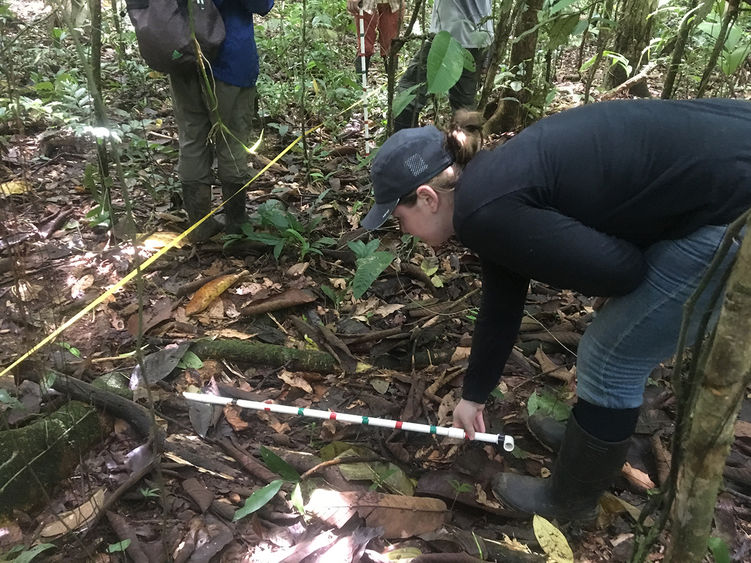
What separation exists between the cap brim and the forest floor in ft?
2.43

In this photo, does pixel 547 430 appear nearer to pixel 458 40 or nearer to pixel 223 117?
pixel 223 117

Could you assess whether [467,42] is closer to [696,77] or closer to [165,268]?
[696,77]

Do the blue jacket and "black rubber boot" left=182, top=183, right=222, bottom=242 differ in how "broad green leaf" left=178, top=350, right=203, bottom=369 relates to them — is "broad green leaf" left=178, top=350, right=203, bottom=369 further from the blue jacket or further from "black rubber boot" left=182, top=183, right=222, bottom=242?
the blue jacket

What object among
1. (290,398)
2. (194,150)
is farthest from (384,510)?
(194,150)

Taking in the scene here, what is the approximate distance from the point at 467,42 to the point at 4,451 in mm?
3657

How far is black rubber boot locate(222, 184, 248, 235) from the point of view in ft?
12.4

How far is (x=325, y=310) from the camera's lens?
3336 millimetres

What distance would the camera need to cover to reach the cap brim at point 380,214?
5.98 ft

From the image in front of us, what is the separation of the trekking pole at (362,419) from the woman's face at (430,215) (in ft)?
2.86

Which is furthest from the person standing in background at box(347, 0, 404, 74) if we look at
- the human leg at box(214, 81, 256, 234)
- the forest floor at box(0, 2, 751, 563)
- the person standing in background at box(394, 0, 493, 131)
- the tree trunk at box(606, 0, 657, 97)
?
the tree trunk at box(606, 0, 657, 97)

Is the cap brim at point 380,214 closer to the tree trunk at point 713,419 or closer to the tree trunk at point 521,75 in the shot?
the tree trunk at point 713,419

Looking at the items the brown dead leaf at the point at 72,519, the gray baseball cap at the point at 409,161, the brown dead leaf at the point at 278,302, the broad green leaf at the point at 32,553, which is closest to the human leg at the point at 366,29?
the brown dead leaf at the point at 278,302

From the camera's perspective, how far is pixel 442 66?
2469 mm

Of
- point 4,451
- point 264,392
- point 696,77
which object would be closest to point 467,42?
point 696,77
